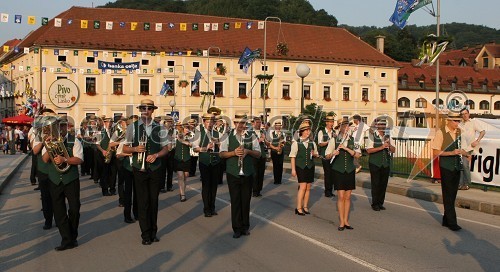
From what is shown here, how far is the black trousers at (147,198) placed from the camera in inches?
338

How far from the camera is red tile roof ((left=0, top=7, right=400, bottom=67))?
194ft

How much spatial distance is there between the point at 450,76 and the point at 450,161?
75.6m

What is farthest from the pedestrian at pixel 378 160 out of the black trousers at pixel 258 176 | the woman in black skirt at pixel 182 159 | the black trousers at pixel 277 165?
the black trousers at pixel 277 165

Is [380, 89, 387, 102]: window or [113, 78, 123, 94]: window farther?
[380, 89, 387, 102]: window

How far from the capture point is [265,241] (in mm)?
8805

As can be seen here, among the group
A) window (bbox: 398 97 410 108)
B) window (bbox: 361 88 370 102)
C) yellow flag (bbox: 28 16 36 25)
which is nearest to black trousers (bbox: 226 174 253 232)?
yellow flag (bbox: 28 16 36 25)

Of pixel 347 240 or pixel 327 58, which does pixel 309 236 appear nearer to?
pixel 347 240

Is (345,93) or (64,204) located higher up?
(345,93)

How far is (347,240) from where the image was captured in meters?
8.88

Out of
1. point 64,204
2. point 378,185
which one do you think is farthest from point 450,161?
point 64,204

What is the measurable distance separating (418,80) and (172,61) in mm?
35676

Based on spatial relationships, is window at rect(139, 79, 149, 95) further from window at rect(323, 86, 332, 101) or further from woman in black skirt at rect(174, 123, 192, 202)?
woman in black skirt at rect(174, 123, 192, 202)

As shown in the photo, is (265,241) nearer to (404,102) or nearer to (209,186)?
(209,186)

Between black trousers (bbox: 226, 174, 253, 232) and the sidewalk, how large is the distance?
245 inches
